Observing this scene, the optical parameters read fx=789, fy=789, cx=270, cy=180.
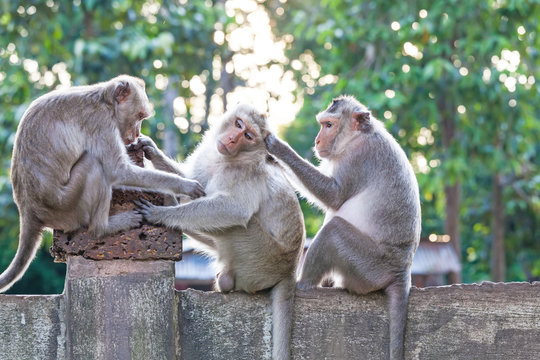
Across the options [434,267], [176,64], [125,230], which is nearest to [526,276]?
[434,267]

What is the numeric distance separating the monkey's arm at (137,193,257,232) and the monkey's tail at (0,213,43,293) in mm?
533

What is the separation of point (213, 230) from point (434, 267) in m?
8.02

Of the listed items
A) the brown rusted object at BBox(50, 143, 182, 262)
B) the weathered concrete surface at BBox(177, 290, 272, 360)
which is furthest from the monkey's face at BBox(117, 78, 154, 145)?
the weathered concrete surface at BBox(177, 290, 272, 360)

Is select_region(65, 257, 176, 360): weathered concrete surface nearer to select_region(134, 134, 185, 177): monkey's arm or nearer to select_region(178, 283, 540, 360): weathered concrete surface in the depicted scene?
select_region(178, 283, 540, 360): weathered concrete surface

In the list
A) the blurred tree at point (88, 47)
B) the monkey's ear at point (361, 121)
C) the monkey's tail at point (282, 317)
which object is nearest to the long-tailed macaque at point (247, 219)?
the monkey's tail at point (282, 317)

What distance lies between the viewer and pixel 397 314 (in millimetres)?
4156

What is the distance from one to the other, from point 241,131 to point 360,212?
2.95 feet

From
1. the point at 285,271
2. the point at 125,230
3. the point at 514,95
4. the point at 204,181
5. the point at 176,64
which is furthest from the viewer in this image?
the point at 514,95

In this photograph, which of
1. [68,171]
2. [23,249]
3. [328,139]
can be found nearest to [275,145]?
[328,139]

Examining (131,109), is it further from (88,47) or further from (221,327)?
(88,47)

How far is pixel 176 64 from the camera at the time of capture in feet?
36.6

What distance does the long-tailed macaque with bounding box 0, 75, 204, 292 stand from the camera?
3783 millimetres

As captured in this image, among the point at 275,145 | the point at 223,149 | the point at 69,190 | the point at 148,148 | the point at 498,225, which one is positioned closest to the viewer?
the point at 69,190

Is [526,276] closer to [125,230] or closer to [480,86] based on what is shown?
[480,86]
